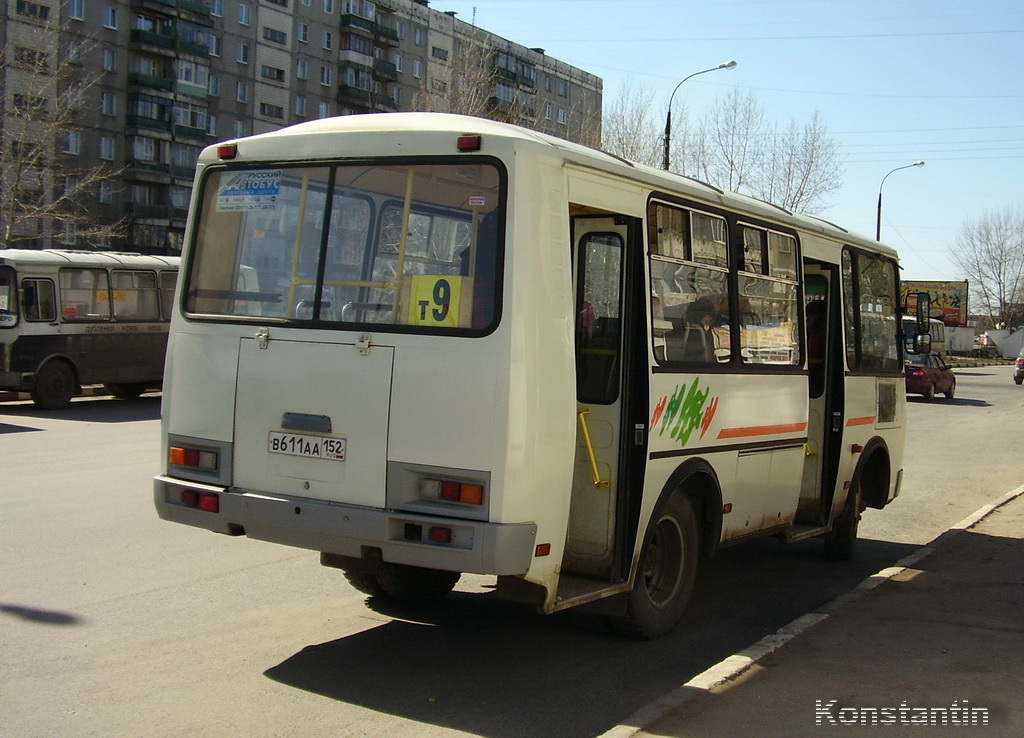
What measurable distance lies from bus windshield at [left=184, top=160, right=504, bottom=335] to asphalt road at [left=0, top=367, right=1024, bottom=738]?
1.85 meters

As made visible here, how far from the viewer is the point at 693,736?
4727 millimetres

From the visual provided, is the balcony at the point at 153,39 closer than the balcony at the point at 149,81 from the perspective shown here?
Yes

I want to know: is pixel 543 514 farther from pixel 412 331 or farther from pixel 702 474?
pixel 702 474

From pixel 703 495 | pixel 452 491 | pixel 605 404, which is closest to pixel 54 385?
pixel 703 495

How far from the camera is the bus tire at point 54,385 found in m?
20.1

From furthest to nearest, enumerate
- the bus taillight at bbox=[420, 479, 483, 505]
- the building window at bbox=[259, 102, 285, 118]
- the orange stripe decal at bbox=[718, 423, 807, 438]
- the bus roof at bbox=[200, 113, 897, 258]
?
1. the building window at bbox=[259, 102, 285, 118]
2. the orange stripe decal at bbox=[718, 423, 807, 438]
3. the bus roof at bbox=[200, 113, 897, 258]
4. the bus taillight at bbox=[420, 479, 483, 505]

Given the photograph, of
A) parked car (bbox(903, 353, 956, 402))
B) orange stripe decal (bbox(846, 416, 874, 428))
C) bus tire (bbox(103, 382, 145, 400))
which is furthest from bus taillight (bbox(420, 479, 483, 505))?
parked car (bbox(903, 353, 956, 402))

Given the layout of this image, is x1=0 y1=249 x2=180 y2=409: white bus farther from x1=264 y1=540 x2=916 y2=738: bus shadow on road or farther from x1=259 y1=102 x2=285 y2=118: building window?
x1=259 y1=102 x2=285 y2=118: building window

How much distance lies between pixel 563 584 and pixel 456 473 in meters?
1.21

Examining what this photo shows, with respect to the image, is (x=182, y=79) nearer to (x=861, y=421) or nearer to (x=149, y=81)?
(x=149, y=81)

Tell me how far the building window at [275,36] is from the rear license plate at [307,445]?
65.9 meters

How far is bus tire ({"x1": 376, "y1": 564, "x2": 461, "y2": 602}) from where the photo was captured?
696cm

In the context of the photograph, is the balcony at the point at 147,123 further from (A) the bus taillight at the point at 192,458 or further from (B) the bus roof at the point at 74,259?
(A) the bus taillight at the point at 192,458

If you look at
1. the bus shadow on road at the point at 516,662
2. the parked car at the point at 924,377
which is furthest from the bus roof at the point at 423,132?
the parked car at the point at 924,377
